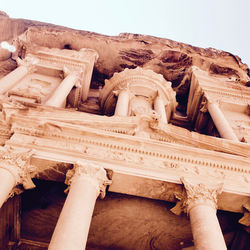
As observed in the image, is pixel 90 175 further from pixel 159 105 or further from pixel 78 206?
pixel 159 105

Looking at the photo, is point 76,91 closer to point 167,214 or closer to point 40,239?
point 40,239

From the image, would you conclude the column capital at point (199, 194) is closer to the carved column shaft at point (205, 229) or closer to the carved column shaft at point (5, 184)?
the carved column shaft at point (205, 229)

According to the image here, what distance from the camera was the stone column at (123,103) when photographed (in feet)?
33.4

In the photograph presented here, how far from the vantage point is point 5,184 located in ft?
15.9

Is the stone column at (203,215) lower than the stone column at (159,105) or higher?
lower

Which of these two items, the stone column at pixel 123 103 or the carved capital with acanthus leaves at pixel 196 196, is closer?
the carved capital with acanthus leaves at pixel 196 196

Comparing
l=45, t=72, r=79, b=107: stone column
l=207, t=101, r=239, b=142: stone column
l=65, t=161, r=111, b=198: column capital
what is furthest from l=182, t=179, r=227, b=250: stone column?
l=45, t=72, r=79, b=107: stone column

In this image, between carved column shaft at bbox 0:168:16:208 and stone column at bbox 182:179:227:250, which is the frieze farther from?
carved column shaft at bbox 0:168:16:208

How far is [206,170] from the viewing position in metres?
6.27

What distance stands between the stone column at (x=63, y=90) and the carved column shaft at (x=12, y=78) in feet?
5.41

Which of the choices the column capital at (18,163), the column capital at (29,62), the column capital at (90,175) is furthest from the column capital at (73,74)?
the column capital at (90,175)

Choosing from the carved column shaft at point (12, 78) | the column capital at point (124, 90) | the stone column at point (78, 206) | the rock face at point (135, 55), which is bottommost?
the stone column at point (78, 206)

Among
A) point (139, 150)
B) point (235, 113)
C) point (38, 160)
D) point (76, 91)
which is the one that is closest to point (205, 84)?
point (235, 113)

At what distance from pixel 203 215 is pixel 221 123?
258 inches
